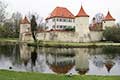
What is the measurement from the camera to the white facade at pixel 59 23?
7069 cm

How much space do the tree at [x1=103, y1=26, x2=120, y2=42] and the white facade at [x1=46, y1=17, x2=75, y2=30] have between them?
13.3 m

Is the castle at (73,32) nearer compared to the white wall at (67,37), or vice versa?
the white wall at (67,37)

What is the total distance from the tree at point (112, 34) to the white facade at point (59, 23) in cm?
1330

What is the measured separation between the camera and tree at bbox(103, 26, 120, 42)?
5881cm

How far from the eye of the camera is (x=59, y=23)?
233ft

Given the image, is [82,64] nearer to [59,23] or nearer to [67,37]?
[67,37]

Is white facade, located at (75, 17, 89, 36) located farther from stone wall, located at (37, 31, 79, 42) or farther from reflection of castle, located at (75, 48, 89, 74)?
reflection of castle, located at (75, 48, 89, 74)

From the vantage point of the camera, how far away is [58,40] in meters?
59.9

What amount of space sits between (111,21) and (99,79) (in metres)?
58.7

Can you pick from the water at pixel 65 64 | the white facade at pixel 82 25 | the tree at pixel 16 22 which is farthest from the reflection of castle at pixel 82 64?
the tree at pixel 16 22

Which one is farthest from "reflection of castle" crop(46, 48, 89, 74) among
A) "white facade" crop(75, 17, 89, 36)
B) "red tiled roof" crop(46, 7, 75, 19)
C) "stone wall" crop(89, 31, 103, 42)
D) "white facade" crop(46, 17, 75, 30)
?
"red tiled roof" crop(46, 7, 75, 19)

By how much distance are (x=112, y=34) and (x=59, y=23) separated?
16379 mm

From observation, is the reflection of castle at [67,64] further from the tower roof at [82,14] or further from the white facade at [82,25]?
the tower roof at [82,14]

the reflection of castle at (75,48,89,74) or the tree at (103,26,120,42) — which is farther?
the tree at (103,26,120,42)
